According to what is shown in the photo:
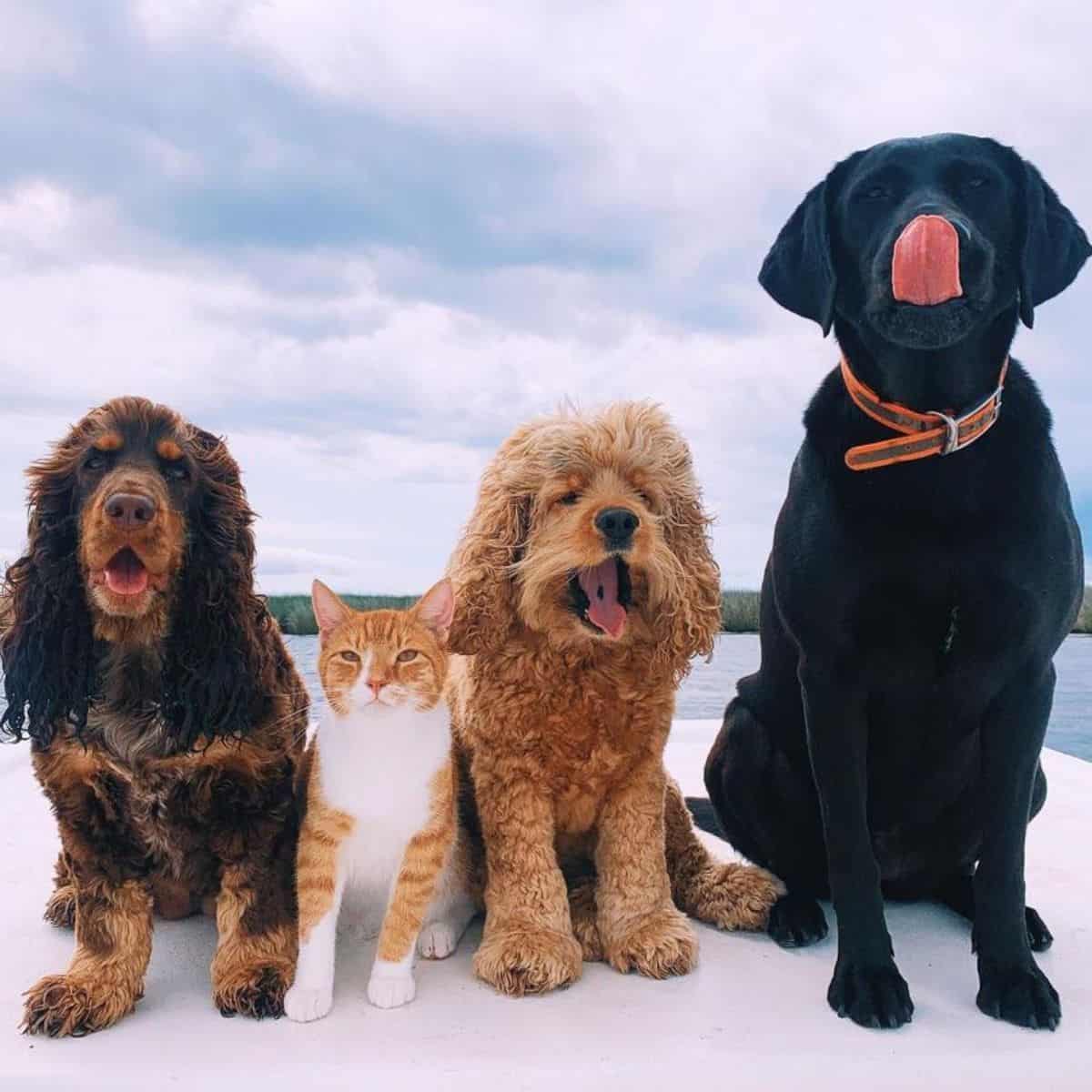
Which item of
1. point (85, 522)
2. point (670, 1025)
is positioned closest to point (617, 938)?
point (670, 1025)

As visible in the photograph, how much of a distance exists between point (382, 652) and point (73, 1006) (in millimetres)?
711

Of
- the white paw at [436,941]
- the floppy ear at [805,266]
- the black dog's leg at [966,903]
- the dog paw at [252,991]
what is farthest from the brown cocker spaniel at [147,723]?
the black dog's leg at [966,903]

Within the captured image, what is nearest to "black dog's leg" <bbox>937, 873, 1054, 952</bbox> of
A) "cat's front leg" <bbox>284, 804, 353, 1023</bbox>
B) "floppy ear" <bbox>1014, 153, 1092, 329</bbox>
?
"floppy ear" <bbox>1014, 153, 1092, 329</bbox>

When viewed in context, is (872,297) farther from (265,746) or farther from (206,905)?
(206,905)

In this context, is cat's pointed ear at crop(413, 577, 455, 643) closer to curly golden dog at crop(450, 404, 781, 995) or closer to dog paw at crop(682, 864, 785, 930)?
curly golden dog at crop(450, 404, 781, 995)

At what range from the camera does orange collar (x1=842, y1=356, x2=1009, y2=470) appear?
1.79 meters

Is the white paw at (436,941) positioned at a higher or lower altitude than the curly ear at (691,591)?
lower

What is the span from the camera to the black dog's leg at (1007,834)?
182cm

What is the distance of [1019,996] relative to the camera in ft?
5.87

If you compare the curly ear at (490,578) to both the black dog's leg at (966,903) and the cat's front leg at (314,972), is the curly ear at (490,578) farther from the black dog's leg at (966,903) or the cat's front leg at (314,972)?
the black dog's leg at (966,903)

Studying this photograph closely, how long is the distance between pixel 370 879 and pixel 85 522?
0.73m

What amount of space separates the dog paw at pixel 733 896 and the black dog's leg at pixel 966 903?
0.36 meters

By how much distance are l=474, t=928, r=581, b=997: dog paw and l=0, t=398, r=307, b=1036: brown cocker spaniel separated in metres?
0.33

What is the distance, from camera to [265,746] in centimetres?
186
